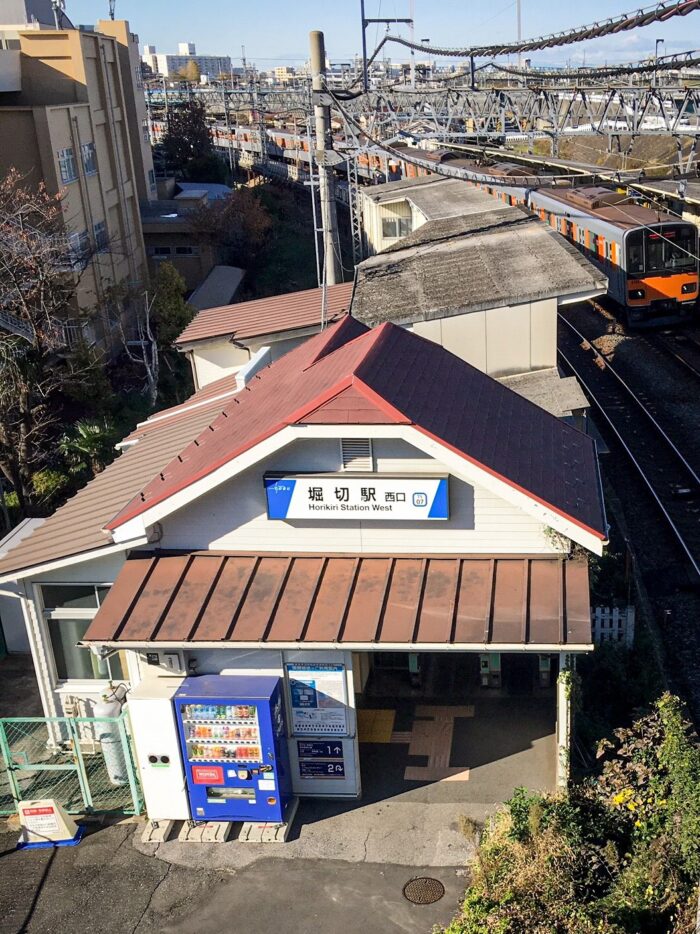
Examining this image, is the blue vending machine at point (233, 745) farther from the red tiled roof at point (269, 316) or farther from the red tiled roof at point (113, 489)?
the red tiled roof at point (269, 316)

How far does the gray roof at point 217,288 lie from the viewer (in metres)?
34.2

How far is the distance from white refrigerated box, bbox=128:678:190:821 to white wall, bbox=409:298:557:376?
A: 9610 millimetres

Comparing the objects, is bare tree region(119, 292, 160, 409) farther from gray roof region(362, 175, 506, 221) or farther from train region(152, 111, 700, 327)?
gray roof region(362, 175, 506, 221)

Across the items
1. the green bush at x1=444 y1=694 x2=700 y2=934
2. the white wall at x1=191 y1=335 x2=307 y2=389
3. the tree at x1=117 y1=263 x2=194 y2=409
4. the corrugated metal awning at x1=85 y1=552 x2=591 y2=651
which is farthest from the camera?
the tree at x1=117 y1=263 x2=194 y2=409

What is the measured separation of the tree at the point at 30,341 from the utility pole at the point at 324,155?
637 centimetres

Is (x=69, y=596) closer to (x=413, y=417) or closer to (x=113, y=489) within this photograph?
(x=113, y=489)

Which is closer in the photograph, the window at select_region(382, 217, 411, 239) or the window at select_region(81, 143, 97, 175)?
the window at select_region(81, 143, 97, 175)

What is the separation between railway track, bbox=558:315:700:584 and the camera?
16.2 metres

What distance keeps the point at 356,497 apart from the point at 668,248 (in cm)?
1903

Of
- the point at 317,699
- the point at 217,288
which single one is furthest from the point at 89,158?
the point at 317,699

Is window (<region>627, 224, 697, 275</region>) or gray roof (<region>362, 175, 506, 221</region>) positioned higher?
gray roof (<region>362, 175, 506, 221</region>)

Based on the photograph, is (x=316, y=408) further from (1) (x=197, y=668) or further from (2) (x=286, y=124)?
(2) (x=286, y=124)

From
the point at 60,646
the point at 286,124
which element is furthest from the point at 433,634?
the point at 286,124

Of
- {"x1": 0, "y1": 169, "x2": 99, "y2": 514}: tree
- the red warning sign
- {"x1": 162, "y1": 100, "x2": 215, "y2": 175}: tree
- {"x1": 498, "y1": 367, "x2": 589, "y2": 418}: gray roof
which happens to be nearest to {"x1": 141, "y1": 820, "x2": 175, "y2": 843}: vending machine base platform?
the red warning sign
